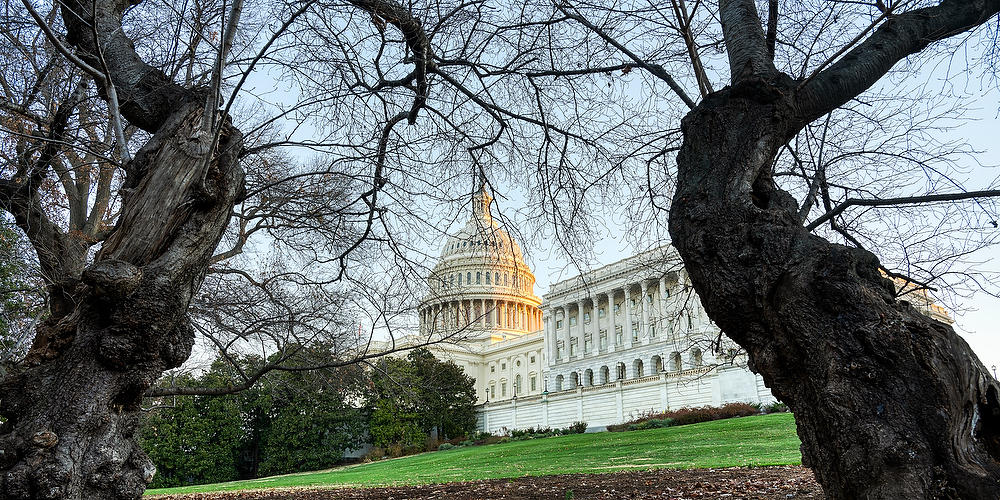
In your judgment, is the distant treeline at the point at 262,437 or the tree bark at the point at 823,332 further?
the distant treeline at the point at 262,437

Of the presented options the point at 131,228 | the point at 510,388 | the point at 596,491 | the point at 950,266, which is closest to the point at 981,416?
the point at 950,266

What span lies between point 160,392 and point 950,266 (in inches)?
284

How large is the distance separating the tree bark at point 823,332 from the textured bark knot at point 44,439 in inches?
137

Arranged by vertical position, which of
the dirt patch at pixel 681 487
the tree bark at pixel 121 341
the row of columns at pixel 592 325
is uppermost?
the row of columns at pixel 592 325

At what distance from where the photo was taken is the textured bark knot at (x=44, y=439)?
3146 millimetres

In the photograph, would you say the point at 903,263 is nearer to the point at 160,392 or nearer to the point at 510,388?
the point at 160,392

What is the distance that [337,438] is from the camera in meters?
39.6

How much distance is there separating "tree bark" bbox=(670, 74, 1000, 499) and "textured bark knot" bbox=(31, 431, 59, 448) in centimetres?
347

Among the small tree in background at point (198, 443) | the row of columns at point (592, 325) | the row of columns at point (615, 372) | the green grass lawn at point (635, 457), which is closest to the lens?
the green grass lawn at point (635, 457)

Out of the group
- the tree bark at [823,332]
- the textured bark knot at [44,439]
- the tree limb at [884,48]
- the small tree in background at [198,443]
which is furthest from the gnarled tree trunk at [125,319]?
the small tree in background at [198,443]

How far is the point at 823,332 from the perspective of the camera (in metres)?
2.76

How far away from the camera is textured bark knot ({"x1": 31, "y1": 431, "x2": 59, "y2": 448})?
124 inches

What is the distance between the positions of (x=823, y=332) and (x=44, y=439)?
382 centimetres

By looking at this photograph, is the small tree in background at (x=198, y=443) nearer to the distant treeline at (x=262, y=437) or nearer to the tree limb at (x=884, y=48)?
the distant treeline at (x=262, y=437)
